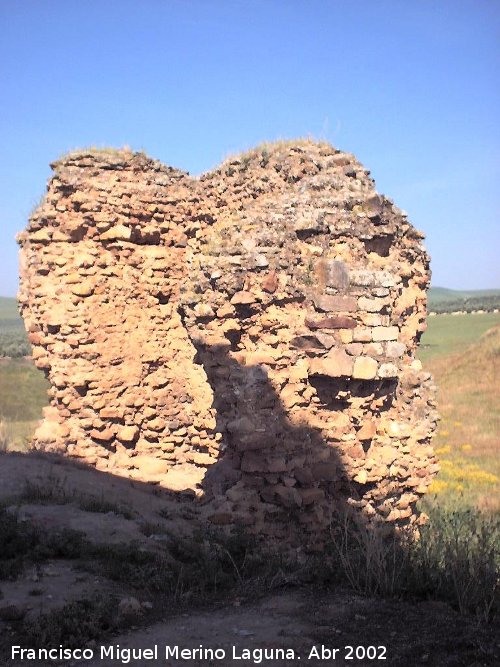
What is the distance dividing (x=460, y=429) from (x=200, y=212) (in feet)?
52.2

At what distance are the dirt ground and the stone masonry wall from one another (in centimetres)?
215

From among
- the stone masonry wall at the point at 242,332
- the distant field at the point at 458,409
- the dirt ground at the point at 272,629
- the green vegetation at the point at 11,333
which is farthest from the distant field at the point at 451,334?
the dirt ground at the point at 272,629

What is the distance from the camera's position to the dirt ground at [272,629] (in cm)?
378

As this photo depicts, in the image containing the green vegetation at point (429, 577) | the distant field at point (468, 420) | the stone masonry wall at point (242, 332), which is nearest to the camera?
the green vegetation at point (429, 577)

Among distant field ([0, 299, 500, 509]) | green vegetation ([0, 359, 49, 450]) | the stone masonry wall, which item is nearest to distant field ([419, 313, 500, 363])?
distant field ([0, 299, 500, 509])

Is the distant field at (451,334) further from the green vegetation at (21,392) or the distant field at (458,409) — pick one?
the green vegetation at (21,392)

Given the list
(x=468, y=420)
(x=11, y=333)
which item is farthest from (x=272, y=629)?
(x=11, y=333)

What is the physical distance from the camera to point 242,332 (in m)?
7.43

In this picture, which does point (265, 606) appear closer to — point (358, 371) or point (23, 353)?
point (358, 371)

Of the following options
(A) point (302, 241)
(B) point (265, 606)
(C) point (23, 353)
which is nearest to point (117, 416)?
(A) point (302, 241)

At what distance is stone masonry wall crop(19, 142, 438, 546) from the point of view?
6930 mm

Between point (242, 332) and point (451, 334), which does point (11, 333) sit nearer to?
point (451, 334)

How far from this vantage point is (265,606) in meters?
4.70

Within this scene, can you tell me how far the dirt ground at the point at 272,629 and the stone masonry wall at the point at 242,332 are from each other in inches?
84.7
